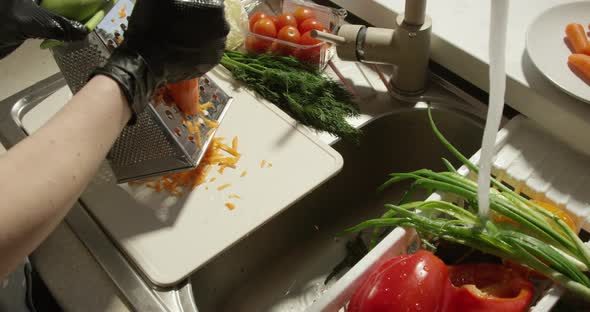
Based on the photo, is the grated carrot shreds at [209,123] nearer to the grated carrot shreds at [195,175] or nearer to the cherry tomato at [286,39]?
the grated carrot shreds at [195,175]

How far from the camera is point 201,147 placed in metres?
0.86

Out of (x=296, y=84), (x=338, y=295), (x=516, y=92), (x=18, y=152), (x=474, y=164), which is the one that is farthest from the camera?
(x=296, y=84)

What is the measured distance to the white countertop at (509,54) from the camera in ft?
2.70

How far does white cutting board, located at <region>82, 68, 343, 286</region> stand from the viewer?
2.51ft

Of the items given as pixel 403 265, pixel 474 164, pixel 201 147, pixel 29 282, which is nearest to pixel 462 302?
pixel 403 265

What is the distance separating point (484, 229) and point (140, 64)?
534 mm

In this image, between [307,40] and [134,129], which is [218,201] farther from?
[307,40]

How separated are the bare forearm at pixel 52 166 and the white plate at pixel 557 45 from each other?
0.71 metres

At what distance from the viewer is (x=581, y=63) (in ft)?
2.68

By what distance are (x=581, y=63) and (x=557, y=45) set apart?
0.07m

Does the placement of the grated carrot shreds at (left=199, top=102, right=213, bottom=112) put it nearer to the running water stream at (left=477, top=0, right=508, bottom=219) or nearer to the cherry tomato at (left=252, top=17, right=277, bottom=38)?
the cherry tomato at (left=252, top=17, right=277, bottom=38)

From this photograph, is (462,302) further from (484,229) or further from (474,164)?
(474,164)

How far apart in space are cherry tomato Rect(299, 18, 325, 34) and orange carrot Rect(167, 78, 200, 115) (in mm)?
297

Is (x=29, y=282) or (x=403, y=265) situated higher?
(x=403, y=265)
